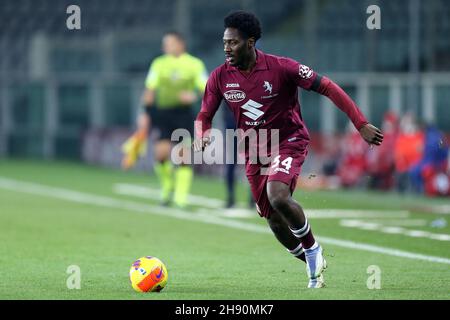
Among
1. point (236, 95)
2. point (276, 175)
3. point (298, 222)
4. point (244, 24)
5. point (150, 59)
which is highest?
point (150, 59)

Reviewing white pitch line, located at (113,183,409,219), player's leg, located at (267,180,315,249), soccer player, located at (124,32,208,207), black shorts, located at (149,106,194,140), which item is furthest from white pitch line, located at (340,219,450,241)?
player's leg, located at (267,180,315,249)

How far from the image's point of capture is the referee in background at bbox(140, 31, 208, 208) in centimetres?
2119

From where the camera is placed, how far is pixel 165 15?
43750 millimetres

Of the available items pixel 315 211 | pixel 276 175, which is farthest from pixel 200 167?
pixel 276 175

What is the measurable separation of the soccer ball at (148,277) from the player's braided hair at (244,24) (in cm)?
202

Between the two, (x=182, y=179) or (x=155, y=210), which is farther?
(x=155, y=210)

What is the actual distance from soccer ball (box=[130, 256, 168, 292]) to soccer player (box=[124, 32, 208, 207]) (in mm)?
9853

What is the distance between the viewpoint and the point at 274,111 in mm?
11734

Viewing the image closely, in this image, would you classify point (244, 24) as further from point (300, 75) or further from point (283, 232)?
point (283, 232)

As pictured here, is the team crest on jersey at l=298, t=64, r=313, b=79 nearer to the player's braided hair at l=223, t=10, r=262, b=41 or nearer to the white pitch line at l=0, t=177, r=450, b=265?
the player's braided hair at l=223, t=10, r=262, b=41

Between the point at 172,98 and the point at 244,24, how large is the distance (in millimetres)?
10125

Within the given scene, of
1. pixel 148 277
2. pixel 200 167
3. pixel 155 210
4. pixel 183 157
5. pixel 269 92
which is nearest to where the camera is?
pixel 148 277

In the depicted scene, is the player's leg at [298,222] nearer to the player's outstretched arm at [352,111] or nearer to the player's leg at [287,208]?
the player's leg at [287,208]

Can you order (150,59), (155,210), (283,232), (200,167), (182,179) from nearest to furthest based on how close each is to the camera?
(283,232) → (182,179) → (155,210) → (200,167) → (150,59)
